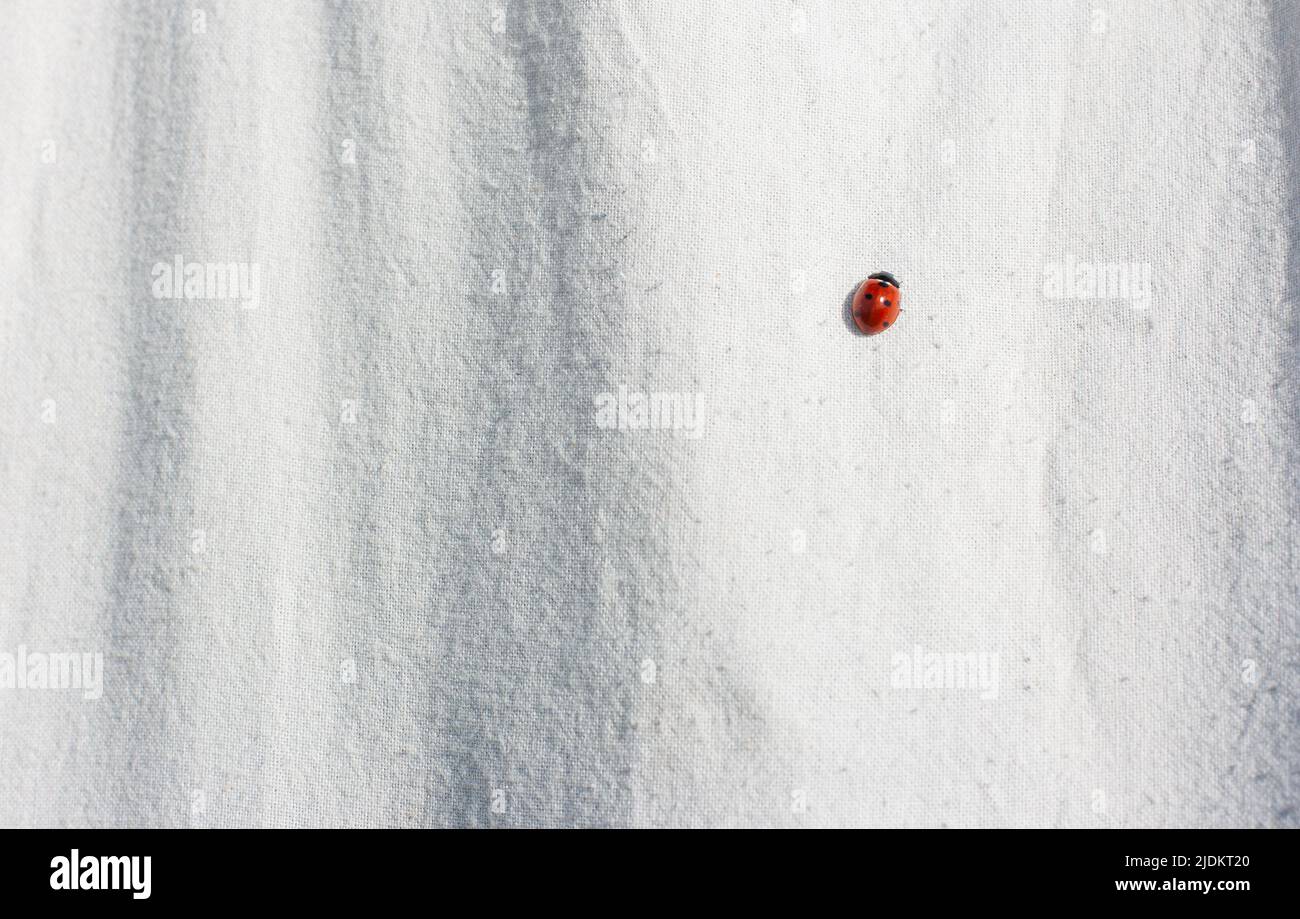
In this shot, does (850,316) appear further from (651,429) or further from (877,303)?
(651,429)

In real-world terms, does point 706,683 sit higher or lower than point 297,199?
lower

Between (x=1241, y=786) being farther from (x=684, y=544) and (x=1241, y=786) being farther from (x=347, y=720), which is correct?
(x=347, y=720)

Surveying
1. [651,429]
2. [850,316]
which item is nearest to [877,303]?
[850,316]
